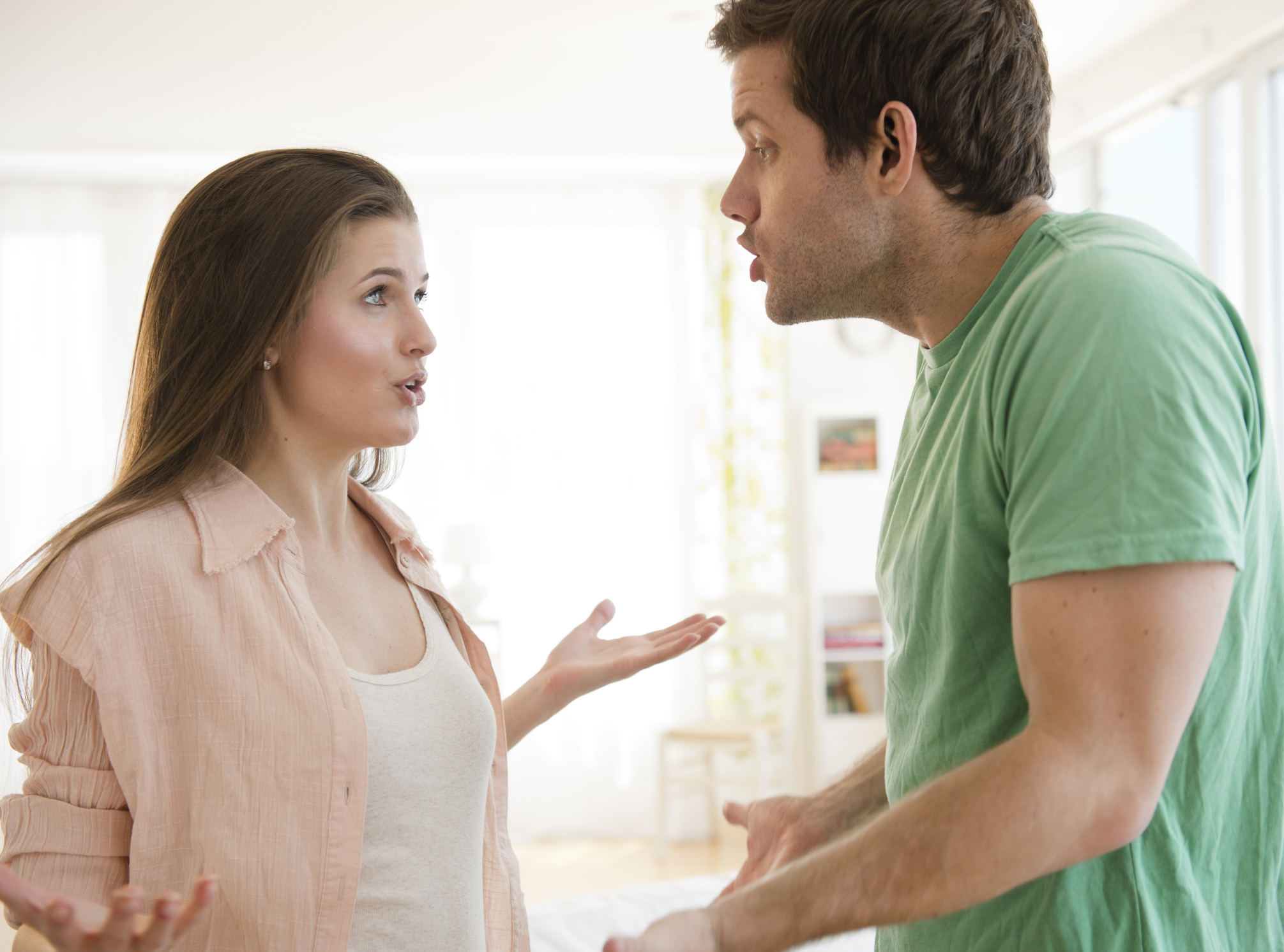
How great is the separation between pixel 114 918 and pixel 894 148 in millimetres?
994

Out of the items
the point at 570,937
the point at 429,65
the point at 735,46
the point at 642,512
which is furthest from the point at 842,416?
the point at 735,46

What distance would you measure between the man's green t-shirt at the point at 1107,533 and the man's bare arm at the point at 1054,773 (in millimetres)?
34

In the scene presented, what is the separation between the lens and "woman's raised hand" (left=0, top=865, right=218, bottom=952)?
82cm

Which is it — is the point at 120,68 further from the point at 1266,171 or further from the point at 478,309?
the point at 1266,171

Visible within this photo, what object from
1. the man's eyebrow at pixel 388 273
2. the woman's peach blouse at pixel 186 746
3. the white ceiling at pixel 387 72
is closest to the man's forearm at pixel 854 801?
the woman's peach blouse at pixel 186 746

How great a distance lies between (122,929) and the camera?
0.84 m

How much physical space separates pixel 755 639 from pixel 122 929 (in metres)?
4.69

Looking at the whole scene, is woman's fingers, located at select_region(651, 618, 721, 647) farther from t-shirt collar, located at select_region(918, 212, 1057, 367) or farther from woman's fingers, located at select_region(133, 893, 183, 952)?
woman's fingers, located at select_region(133, 893, 183, 952)

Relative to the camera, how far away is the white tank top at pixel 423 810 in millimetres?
1216

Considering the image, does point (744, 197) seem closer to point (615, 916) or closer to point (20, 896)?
point (20, 896)

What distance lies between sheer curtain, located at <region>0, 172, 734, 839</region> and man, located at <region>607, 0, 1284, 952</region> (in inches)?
183

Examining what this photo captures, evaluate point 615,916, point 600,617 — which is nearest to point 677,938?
point 600,617

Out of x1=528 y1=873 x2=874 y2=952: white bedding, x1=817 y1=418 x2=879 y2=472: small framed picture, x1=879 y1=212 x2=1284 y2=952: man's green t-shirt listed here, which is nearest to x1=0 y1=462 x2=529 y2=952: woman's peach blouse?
x1=879 y1=212 x2=1284 y2=952: man's green t-shirt

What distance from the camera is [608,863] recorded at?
205 inches
